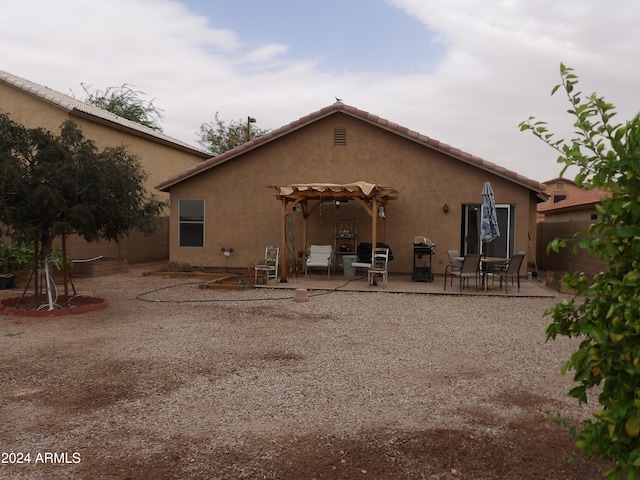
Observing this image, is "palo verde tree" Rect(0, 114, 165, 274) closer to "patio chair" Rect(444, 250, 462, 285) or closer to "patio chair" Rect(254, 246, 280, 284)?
"patio chair" Rect(254, 246, 280, 284)

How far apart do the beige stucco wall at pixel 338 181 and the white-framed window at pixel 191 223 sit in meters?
0.16

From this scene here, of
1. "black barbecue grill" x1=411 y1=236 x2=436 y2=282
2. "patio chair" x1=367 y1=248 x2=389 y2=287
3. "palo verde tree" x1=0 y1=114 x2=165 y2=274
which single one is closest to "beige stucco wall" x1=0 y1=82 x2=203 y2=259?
"palo verde tree" x1=0 y1=114 x2=165 y2=274

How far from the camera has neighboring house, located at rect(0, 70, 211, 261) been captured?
1471 cm

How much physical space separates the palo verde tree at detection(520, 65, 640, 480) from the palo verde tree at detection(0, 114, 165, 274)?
7.52 meters

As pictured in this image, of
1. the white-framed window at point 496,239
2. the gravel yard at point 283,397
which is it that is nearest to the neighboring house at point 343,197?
the white-framed window at point 496,239

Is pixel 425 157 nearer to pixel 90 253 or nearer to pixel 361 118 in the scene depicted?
pixel 361 118

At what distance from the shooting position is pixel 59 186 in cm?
788

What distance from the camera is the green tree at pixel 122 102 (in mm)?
34812

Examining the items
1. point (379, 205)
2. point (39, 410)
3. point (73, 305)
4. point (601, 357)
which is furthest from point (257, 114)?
point (601, 357)

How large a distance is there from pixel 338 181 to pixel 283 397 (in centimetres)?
971

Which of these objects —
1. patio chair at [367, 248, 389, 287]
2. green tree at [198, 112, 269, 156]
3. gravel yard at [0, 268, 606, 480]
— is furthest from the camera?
green tree at [198, 112, 269, 156]

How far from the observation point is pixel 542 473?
307 centimetres

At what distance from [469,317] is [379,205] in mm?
5030

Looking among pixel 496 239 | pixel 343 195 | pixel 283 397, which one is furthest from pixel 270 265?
pixel 283 397
